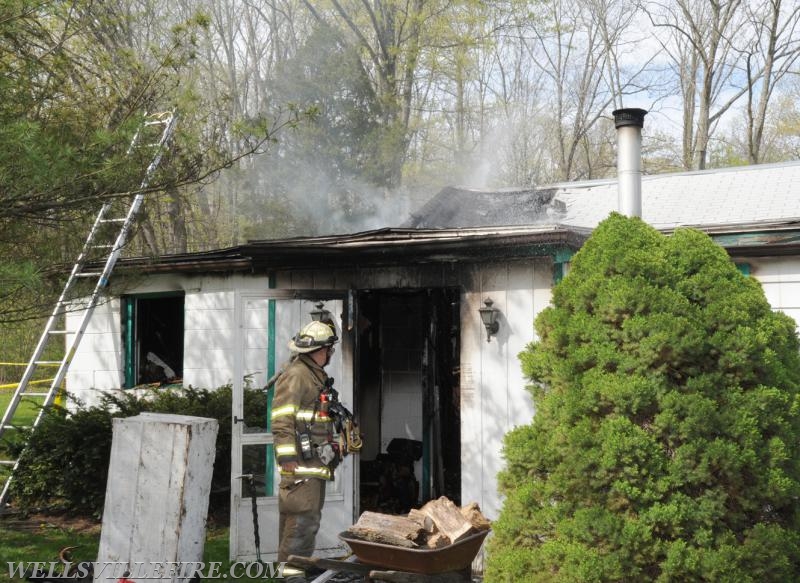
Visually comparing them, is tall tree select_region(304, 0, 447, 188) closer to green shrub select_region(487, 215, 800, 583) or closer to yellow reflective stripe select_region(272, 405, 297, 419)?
yellow reflective stripe select_region(272, 405, 297, 419)

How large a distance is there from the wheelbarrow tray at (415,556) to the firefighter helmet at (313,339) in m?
1.51

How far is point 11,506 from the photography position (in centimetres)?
884

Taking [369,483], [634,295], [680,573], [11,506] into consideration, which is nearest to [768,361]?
[634,295]

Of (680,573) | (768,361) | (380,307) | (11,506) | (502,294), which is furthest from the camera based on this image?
(380,307)

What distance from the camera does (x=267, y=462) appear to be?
677cm

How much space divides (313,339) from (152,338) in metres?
6.05

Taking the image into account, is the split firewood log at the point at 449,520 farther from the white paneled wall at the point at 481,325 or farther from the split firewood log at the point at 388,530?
the white paneled wall at the point at 481,325

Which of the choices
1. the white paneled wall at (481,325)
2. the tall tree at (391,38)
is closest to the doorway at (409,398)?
→ the white paneled wall at (481,325)

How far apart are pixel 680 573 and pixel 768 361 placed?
116 cm

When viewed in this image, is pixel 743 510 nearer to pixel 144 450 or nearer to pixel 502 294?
pixel 502 294

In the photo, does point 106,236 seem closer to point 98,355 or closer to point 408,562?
point 408,562

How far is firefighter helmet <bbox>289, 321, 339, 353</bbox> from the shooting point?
19.4 ft

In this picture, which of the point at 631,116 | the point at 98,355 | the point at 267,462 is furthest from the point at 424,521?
the point at 98,355

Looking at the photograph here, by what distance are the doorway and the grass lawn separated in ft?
6.01
